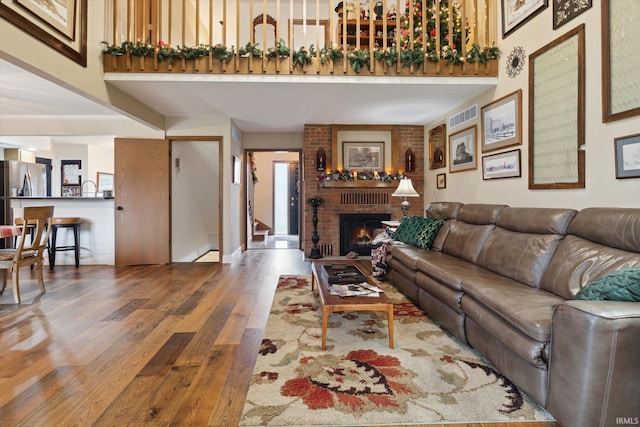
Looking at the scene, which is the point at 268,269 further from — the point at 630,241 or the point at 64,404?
the point at 630,241

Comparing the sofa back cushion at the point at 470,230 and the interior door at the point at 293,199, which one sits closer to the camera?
the sofa back cushion at the point at 470,230

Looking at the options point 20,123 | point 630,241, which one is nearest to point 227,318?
point 630,241

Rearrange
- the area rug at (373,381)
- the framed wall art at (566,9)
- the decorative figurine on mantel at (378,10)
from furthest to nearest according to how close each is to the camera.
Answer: the decorative figurine on mantel at (378,10)
the framed wall art at (566,9)
the area rug at (373,381)

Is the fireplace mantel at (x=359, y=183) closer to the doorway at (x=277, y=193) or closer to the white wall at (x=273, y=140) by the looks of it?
the white wall at (x=273, y=140)

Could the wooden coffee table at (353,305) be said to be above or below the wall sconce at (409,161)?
below

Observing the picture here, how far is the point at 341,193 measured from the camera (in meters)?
5.91

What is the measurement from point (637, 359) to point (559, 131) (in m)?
2.21

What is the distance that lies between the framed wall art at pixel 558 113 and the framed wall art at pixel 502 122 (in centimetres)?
18

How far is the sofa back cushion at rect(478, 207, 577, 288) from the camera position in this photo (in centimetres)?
232

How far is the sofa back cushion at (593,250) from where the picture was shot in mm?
1854

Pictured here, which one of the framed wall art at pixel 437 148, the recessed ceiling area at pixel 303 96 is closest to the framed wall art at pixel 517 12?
the recessed ceiling area at pixel 303 96

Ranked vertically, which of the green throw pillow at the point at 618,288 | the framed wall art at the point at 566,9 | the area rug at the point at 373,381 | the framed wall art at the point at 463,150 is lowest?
the area rug at the point at 373,381

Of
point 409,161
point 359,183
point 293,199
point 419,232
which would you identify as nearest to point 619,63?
point 419,232

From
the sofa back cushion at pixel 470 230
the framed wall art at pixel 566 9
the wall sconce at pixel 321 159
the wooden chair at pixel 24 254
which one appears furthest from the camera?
the wall sconce at pixel 321 159
